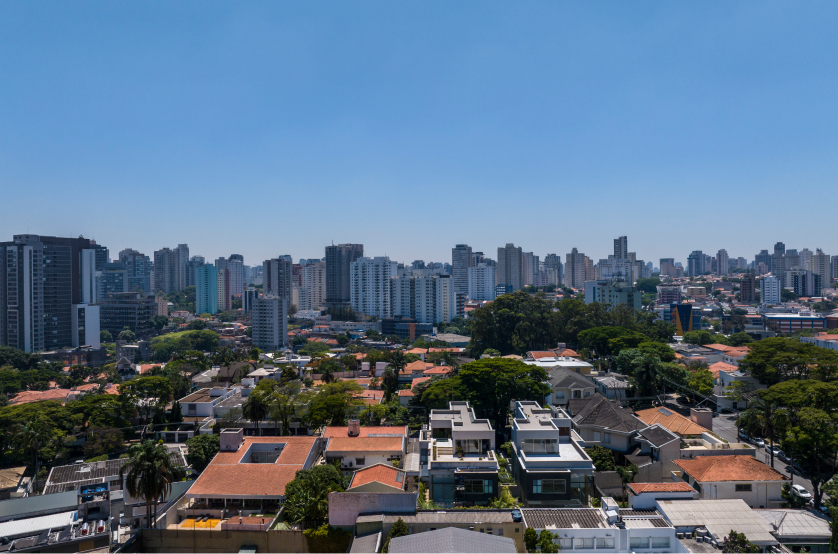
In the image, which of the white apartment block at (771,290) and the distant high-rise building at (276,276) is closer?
the white apartment block at (771,290)

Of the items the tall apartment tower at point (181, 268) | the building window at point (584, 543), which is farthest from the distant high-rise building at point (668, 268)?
the building window at point (584, 543)

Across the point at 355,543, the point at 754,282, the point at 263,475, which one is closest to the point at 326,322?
the point at 263,475

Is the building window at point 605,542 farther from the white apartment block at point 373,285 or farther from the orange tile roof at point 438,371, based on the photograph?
the white apartment block at point 373,285

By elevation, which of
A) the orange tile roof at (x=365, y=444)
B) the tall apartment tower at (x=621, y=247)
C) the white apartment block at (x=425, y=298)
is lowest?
the orange tile roof at (x=365, y=444)

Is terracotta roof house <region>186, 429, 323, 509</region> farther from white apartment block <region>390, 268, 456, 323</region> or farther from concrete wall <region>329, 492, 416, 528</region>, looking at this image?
white apartment block <region>390, 268, 456, 323</region>

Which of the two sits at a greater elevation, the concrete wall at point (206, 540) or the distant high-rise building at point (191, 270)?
the distant high-rise building at point (191, 270)

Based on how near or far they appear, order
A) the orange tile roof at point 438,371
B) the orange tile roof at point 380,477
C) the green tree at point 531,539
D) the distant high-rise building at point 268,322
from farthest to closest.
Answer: the distant high-rise building at point 268,322 < the orange tile roof at point 438,371 < the orange tile roof at point 380,477 < the green tree at point 531,539

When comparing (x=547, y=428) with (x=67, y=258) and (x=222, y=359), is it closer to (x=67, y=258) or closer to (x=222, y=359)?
(x=222, y=359)

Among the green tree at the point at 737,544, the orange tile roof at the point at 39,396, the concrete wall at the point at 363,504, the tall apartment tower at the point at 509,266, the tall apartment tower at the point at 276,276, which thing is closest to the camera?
the green tree at the point at 737,544
